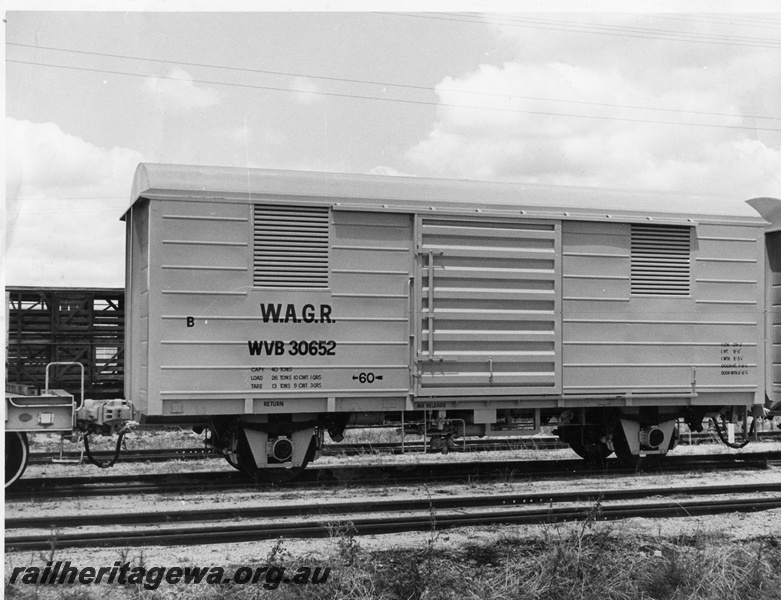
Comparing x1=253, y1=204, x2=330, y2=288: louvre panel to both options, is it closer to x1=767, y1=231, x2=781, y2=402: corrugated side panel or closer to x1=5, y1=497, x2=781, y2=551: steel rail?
x1=5, y1=497, x2=781, y2=551: steel rail

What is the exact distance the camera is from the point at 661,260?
34.8 ft

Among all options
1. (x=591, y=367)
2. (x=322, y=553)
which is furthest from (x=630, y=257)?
(x=322, y=553)

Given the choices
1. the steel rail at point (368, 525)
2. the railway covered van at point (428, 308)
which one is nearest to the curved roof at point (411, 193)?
the railway covered van at point (428, 308)

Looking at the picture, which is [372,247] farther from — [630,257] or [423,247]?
[630,257]

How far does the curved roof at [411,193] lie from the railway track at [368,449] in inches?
136

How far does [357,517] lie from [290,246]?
3443 mm

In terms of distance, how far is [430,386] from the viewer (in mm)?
9711

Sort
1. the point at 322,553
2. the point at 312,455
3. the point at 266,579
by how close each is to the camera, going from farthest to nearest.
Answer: the point at 312,455 → the point at 322,553 → the point at 266,579

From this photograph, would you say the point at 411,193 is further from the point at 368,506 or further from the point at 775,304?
the point at 775,304

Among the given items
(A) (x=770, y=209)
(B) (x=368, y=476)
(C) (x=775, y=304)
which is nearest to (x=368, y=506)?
(B) (x=368, y=476)

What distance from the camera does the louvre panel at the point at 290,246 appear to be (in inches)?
367

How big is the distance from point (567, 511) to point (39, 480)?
661 centimetres

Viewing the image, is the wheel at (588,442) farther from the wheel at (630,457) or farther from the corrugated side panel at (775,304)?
the corrugated side panel at (775,304)

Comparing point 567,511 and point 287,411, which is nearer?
point 567,511
